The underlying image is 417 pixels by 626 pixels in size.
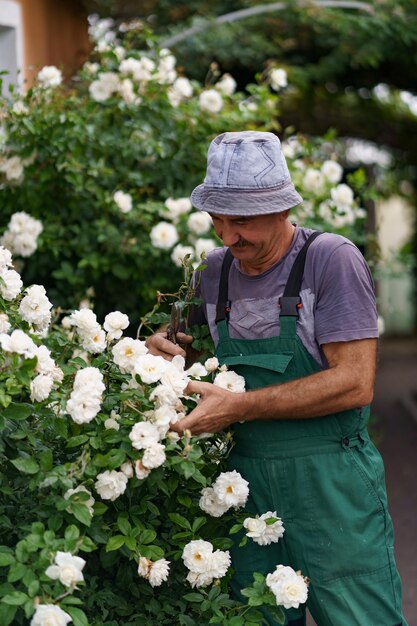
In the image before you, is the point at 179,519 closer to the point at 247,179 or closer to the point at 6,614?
the point at 6,614

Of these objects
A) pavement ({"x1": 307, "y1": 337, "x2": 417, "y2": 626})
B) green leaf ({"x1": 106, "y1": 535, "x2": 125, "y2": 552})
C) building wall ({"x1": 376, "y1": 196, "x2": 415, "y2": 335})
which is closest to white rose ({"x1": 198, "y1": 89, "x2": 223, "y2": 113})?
pavement ({"x1": 307, "y1": 337, "x2": 417, "y2": 626})

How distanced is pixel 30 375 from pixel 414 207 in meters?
20.3

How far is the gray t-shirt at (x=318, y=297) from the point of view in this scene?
2771mm

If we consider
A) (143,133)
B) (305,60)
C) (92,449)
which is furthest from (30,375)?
(305,60)

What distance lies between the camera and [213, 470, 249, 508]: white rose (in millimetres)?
2797

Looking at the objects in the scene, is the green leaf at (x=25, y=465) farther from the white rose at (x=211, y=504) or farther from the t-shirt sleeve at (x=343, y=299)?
the t-shirt sleeve at (x=343, y=299)

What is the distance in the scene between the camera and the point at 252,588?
2.82 m

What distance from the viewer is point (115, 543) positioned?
2.66 m

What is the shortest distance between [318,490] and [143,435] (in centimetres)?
56

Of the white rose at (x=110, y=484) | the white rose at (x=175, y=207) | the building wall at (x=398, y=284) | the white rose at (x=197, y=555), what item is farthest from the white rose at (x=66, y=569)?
→ the building wall at (x=398, y=284)

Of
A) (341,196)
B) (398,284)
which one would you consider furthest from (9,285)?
(398,284)

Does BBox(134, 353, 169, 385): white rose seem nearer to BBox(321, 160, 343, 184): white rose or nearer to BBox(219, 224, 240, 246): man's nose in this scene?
BBox(219, 224, 240, 246): man's nose

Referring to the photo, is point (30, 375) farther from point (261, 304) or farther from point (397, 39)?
point (397, 39)

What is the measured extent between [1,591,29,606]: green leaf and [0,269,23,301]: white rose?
2.75 feet
